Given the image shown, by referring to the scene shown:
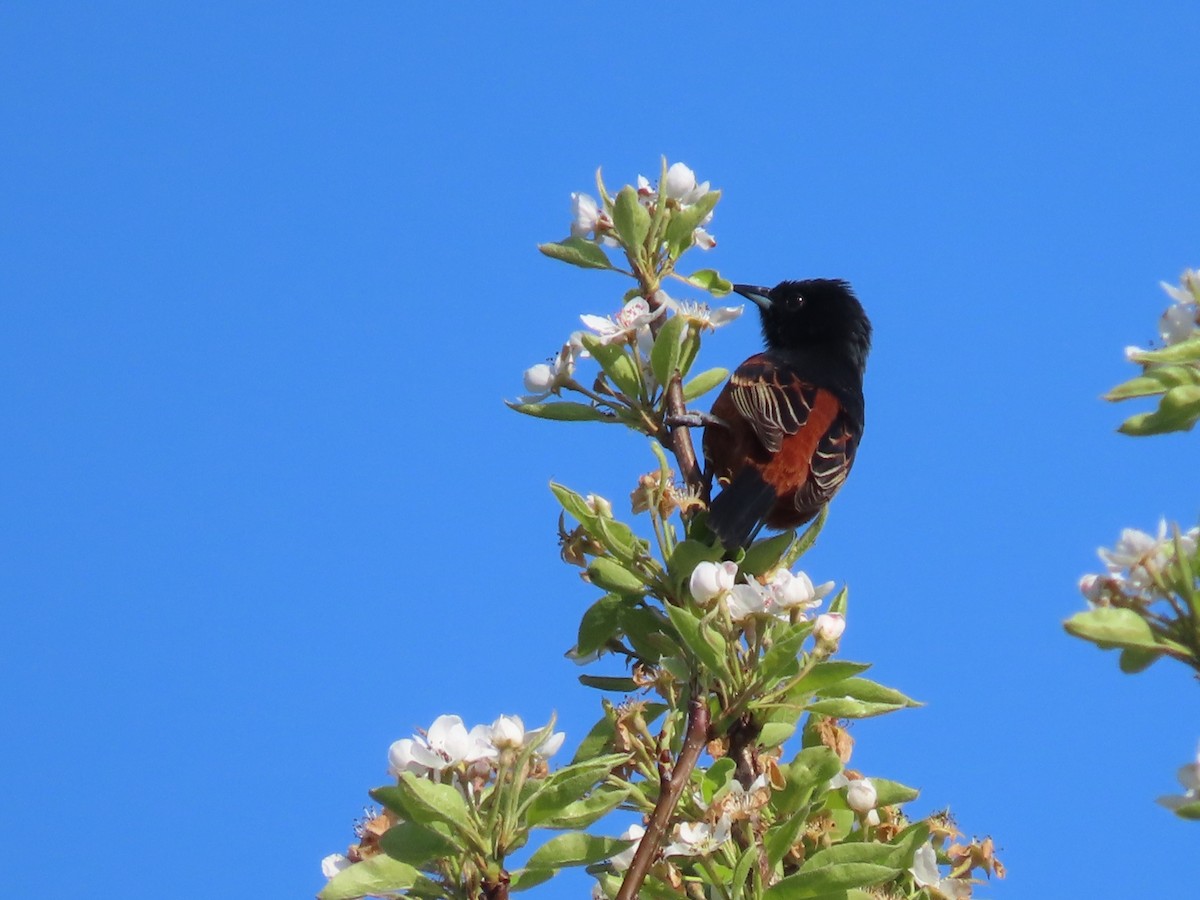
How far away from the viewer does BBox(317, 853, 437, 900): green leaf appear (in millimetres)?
2090

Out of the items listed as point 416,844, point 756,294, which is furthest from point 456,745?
point 756,294

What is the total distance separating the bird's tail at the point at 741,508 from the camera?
3.19m

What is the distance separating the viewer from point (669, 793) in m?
2.08

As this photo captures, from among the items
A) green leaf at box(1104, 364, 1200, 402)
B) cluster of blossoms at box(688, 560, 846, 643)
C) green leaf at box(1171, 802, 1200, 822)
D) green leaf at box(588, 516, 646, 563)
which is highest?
green leaf at box(588, 516, 646, 563)

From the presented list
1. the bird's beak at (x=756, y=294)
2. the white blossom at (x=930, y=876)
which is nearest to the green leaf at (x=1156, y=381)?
the white blossom at (x=930, y=876)

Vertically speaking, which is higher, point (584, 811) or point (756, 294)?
point (756, 294)

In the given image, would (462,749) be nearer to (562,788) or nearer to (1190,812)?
(562,788)

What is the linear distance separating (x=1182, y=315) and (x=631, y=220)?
1.25 metres

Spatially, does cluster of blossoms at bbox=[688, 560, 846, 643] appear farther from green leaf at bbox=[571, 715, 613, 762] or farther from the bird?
the bird

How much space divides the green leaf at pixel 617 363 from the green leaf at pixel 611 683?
0.62 meters

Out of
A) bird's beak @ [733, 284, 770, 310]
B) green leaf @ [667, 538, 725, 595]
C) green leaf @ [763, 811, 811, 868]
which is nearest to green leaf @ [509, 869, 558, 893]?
green leaf @ [763, 811, 811, 868]

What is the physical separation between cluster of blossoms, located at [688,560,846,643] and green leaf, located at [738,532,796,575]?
0.50 metres

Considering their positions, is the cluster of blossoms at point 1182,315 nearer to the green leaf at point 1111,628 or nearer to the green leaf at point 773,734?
the green leaf at point 1111,628

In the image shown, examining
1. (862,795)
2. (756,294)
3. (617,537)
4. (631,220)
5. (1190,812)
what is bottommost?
(1190,812)
